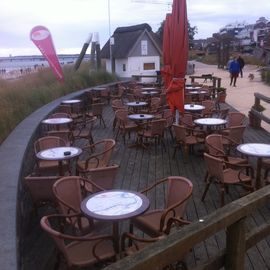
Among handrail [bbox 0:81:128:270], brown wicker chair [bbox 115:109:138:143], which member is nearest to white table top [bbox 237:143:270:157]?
handrail [bbox 0:81:128:270]

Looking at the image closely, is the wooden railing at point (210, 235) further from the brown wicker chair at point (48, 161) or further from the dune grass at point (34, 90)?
the dune grass at point (34, 90)

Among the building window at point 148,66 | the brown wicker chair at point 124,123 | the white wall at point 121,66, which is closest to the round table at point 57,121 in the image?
the brown wicker chair at point 124,123

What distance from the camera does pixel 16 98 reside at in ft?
32.1

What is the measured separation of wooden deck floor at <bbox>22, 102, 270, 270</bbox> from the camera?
3820mm

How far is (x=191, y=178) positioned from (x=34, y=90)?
7222 mm

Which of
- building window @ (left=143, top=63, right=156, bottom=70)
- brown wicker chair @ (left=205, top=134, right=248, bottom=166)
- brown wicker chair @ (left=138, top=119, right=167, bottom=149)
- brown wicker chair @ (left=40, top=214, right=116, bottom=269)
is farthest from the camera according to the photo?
building window @ (left=143, top=63, right=156, bottom=70)

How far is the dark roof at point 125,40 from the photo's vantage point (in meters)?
31.8

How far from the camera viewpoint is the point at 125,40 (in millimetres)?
32906

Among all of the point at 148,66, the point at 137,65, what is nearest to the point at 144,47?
the point at 137,65

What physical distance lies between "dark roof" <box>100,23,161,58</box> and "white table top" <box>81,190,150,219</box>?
28.4 meters

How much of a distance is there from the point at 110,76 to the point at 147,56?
42.5 feet

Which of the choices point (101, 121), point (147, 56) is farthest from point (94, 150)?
point (147, 56)

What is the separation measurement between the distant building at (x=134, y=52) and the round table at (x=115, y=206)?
27.8 metres

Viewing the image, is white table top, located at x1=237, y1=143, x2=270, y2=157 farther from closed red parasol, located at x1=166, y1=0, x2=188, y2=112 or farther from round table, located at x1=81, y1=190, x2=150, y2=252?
→ closed red parasol, located at x1=166, y1=0, x2=188, y2=112
